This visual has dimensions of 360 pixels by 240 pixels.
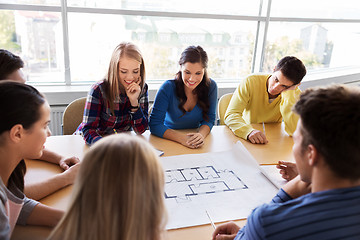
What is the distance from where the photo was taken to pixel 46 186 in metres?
1.09

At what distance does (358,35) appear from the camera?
14.4 ft

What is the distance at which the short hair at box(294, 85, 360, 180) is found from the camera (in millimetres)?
682

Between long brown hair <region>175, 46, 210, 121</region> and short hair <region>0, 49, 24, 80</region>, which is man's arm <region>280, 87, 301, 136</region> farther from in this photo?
short hair <region>0, 49, 24, 80</region>

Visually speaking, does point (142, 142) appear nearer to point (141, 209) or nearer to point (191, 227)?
point (141, 209)

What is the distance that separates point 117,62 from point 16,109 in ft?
2.88

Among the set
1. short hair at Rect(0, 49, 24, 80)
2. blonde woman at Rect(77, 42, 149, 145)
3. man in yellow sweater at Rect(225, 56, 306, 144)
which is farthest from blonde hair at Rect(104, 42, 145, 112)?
man in yellow sweater at Rect(225, 56, 306, 144)

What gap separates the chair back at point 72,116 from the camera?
6.22ft

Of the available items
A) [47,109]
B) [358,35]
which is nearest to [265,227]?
[47,109]

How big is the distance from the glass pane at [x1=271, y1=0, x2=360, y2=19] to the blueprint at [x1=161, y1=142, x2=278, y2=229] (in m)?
2.46

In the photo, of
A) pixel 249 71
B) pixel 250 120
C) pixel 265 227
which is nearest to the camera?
pixel 265 227

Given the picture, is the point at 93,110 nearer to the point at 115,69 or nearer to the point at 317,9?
the point at 115,69

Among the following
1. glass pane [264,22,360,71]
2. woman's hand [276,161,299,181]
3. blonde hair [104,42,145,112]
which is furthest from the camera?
glass pane [264,22,360,71]

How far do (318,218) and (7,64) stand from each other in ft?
4.60

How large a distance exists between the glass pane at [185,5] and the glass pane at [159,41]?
0.31 ft
